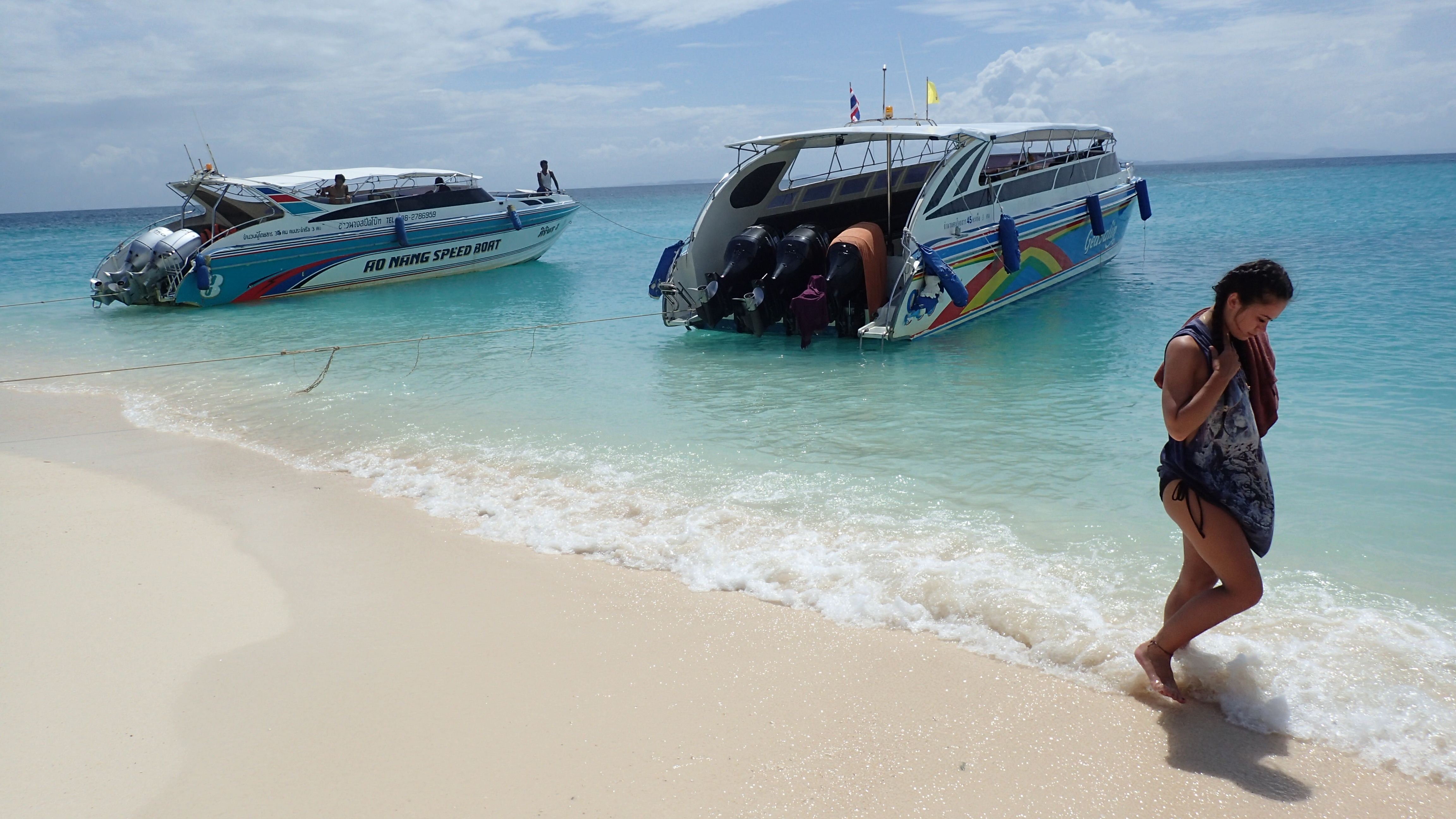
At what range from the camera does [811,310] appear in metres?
9.47

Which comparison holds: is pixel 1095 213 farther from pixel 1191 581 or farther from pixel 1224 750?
pixel 1224 750

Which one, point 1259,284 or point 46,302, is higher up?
point 1259,284

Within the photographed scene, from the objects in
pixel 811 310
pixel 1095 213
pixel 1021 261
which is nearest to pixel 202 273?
pixel 811 310

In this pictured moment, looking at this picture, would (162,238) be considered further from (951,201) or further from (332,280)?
(951,201)

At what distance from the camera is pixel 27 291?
1941 cm

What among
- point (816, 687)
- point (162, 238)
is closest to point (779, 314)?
point (816, 687)

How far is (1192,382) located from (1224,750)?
1.07 m

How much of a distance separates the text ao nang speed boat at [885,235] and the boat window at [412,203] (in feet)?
28.9

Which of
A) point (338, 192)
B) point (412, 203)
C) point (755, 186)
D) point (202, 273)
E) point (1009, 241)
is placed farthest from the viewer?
point (412, 203)

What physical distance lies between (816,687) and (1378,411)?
17.3 feet

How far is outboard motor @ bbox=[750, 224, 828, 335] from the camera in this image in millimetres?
9758

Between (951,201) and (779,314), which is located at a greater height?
(951,201)

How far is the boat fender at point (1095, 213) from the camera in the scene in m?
12.8

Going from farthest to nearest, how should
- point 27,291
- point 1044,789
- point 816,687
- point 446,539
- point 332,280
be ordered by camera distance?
1. point 27,291
2. point 332,280
3. point 446,539
4. point 816,687
5. point 1044,789
